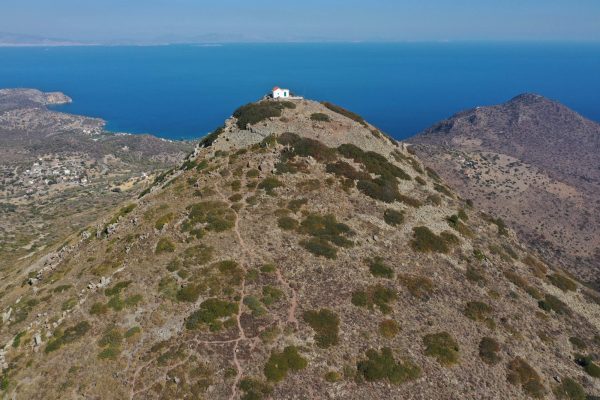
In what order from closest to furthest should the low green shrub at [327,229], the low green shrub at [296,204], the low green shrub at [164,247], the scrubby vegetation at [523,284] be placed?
the low green shrub at [164,247]
the low green shrub at [327,229]
the scrubby vegetation at [523,284]
the low green shrub at [296,204]

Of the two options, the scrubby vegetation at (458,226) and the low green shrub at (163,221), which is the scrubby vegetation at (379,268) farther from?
the low green shrub at (163,221)

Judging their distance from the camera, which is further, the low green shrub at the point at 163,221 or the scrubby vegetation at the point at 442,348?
the low green shrub at the point at 163,221

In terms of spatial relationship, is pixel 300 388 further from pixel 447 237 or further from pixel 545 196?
pixel 545 196

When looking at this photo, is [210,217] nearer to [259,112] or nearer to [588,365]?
[259,112]

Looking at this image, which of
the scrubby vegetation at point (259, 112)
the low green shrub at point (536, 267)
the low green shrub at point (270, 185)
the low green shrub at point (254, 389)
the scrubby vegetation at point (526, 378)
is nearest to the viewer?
the low green shrub at point (254, 389)

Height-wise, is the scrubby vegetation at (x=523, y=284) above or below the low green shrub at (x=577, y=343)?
above

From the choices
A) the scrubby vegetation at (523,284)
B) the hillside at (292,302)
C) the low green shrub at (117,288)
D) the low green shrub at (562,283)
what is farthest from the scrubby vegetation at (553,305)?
the low green shrub at (117,288)
